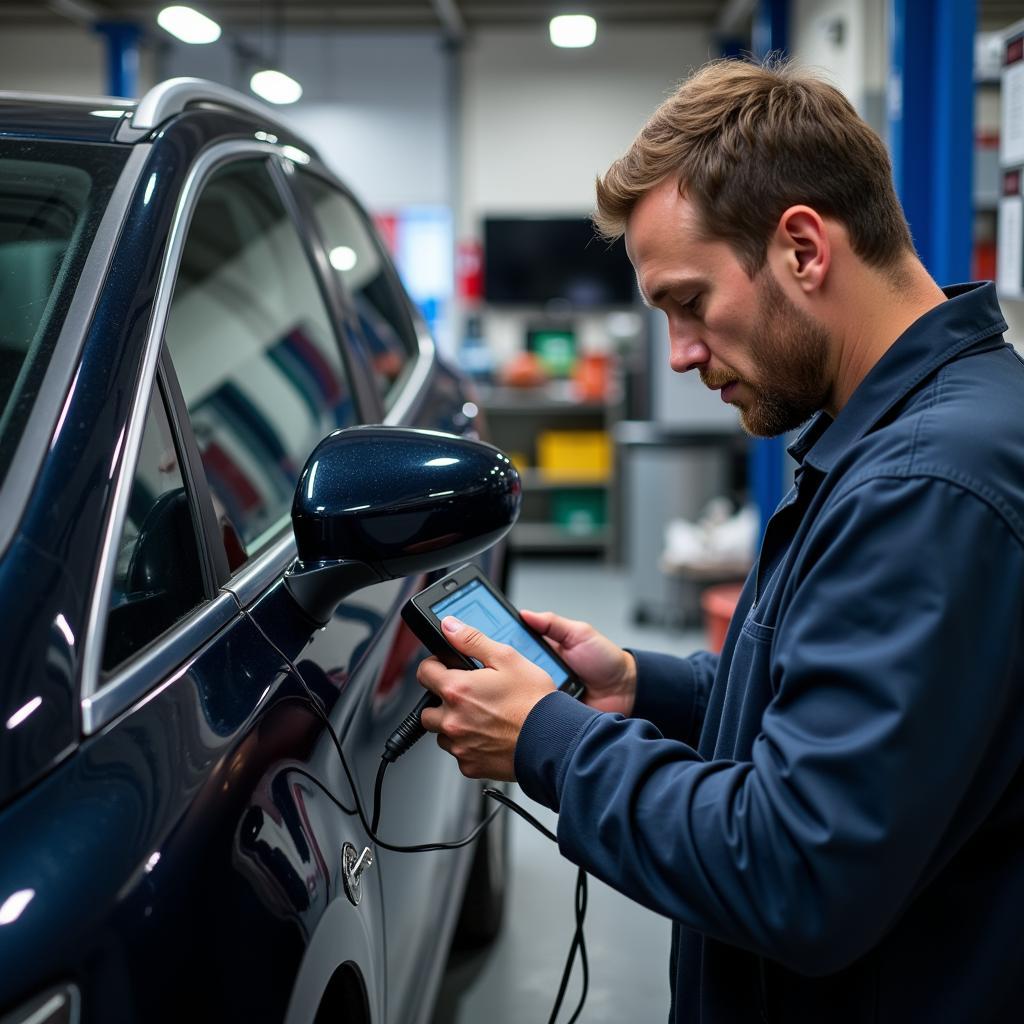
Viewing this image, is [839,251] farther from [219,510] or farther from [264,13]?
[264,13]

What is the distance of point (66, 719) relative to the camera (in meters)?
0.81

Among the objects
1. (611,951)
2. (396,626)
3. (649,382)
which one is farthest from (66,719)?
(649,382)

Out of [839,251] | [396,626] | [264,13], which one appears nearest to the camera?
[839,251]

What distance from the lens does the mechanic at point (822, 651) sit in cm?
85

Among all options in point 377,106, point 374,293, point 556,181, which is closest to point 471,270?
point 556,181

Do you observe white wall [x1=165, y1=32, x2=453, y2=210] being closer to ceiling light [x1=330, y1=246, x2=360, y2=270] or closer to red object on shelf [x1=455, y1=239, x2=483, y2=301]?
red object on shelf [x1=455, y1=239, x2=483, y2=301]

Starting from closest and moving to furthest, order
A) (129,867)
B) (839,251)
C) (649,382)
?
(129,867) < (839,251) < (649,382)

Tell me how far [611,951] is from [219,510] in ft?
5.99

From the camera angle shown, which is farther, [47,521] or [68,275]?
[68,275]

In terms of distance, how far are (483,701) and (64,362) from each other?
1.59 ft

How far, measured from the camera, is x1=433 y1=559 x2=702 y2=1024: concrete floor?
244 cm

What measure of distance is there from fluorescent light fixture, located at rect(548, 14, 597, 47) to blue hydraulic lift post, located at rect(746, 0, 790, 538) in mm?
1148

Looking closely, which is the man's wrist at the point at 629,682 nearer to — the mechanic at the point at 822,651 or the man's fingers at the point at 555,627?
the man's fingers at the point at 555,627

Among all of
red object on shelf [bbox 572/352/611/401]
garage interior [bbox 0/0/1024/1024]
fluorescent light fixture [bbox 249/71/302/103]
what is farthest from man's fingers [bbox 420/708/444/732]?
fluorescent light fixture [bbox 249/71/302/103]
